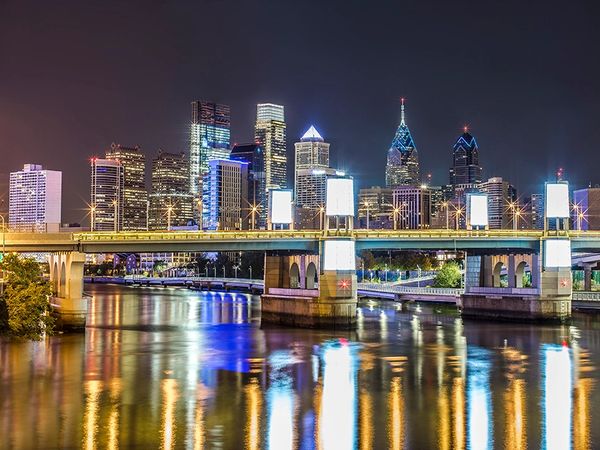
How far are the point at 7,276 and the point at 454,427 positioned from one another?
147 ft

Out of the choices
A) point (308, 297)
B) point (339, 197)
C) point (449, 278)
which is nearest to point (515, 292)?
point (339, 197)

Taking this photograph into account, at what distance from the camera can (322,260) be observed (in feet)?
309

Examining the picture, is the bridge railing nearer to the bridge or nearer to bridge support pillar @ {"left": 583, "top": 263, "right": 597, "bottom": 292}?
bridge support pillar @ {"left": 583, "top": 263, "right": 597, "bottom": 292}

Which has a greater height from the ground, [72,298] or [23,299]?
[23,299]

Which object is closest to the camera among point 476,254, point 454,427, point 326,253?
point 454,427

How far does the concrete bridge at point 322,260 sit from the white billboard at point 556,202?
2290 millimetres

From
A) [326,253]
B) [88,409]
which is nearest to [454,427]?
[88,409]

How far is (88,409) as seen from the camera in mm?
47938

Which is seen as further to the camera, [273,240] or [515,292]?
[515,292]

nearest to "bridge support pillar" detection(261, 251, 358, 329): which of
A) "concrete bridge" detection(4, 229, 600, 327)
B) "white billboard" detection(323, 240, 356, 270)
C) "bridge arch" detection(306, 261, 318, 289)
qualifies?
"bridge arch" detection(306, 261, 318, 289)

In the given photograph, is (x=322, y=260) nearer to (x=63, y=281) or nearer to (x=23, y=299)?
(x=63, y=281)

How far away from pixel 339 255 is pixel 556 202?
2895cm

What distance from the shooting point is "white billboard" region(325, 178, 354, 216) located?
3821 inches

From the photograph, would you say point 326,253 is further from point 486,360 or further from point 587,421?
point 587,421
